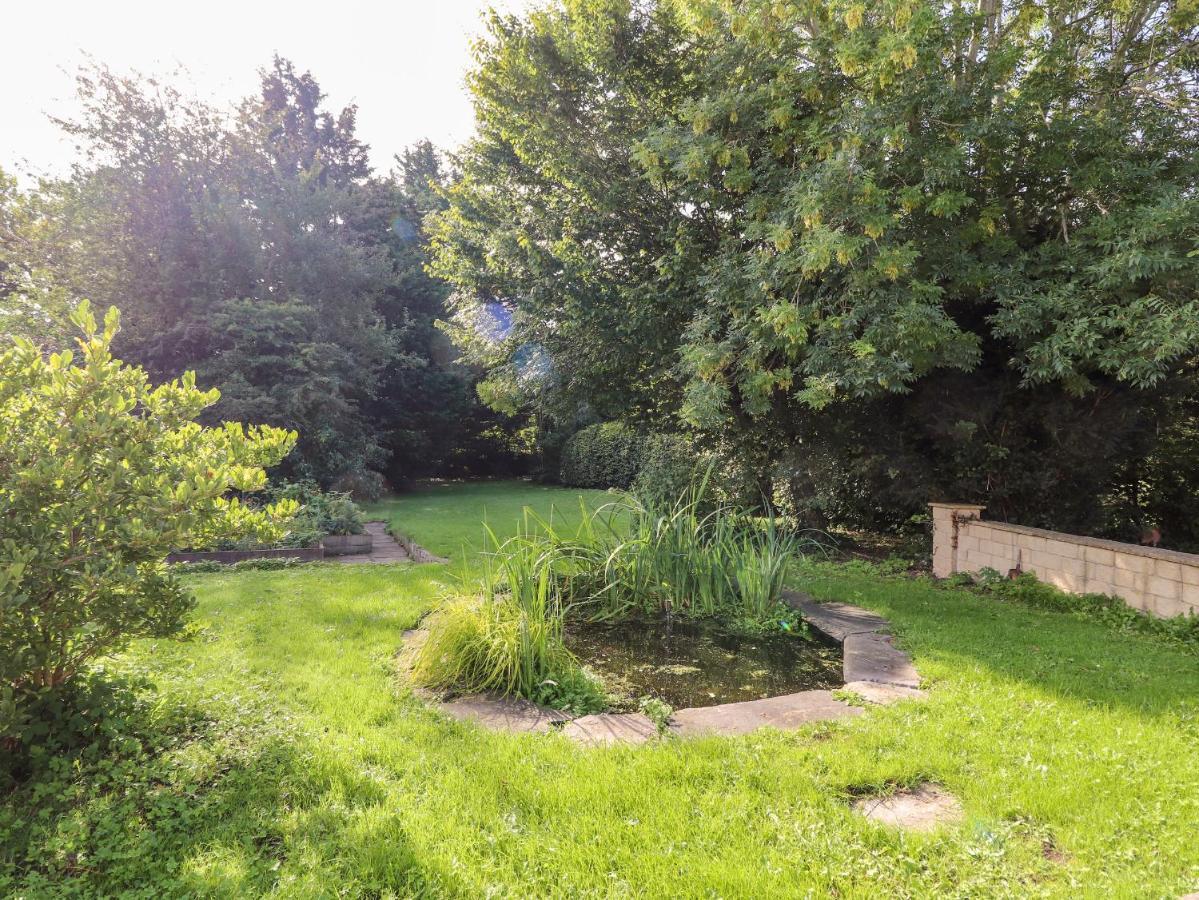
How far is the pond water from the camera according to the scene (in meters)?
3.12

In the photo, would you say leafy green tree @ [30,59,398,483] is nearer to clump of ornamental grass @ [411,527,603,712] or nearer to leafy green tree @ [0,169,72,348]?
leafy green tree @ [0,169,72,348]

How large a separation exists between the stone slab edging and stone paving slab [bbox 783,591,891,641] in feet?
1.76

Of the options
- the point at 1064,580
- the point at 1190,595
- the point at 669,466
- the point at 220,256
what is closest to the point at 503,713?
the point at 1190,595

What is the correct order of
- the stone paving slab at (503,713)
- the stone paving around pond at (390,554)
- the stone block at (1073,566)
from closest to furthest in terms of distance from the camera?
the stone paving slab at (503,713)
the stone block at (1073,566)
the stone paving around pond at (390,554)

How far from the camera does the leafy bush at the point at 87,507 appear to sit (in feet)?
A: 6.55

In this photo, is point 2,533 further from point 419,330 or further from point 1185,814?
point 419,330

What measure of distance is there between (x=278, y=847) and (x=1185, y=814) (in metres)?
2.83

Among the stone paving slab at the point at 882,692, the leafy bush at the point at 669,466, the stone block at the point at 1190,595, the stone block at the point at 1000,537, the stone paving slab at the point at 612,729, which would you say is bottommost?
the stone paving slab at the point at 882,692

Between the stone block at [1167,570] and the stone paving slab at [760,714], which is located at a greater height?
the stone block at [1167,570]

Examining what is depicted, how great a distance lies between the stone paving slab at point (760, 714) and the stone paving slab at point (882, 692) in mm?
149

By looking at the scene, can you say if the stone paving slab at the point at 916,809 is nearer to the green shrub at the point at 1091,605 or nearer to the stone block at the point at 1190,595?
the green shrub at the point at 1091,605

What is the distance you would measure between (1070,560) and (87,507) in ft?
20.8

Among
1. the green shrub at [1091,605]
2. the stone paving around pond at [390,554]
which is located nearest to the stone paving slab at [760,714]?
the green shrub at [1091,605]

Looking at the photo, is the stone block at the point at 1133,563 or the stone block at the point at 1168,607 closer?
the stone block at the point at 1168,607
